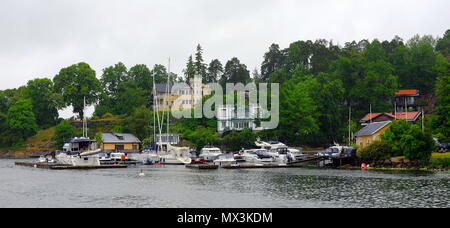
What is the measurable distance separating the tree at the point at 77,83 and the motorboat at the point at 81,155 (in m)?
58.6

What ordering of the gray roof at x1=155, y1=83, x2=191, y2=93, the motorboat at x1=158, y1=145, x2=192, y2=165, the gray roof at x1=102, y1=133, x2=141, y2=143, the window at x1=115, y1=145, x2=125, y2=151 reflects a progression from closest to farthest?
the motorboat at x1=158, y1=145, x2=192, y2=165 → the gray roof at x1=102, y1=133, x2=141, y2=143 → the window at x1=115, y1=145, x2=125, y2=151 → the gray roof at x1=155, y1=83, x2=191, y2=93

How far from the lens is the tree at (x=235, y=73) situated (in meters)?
163

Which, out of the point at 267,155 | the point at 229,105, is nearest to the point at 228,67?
the point at 229,105

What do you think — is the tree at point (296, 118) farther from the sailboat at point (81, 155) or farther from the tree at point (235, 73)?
the tree at point (235, 73)

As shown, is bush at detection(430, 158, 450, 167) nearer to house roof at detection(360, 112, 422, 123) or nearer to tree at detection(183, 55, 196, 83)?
house roof at detection(360, 112, 422, 123)

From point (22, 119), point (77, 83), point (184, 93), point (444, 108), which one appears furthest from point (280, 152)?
point (22, 119)

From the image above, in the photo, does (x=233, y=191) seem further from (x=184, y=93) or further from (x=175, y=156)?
(x=184, y=93)

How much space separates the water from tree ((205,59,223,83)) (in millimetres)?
112108

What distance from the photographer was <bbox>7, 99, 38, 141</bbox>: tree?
14675 centimetres

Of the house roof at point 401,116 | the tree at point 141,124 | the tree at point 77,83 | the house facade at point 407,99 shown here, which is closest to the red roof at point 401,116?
the house roof at point 401,116

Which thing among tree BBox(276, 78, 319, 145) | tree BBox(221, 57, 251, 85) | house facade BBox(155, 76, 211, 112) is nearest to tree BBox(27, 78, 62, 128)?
house facade BBox(155, 76, 211, 112)

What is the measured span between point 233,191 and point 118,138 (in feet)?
240

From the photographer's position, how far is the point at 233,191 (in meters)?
48.3
